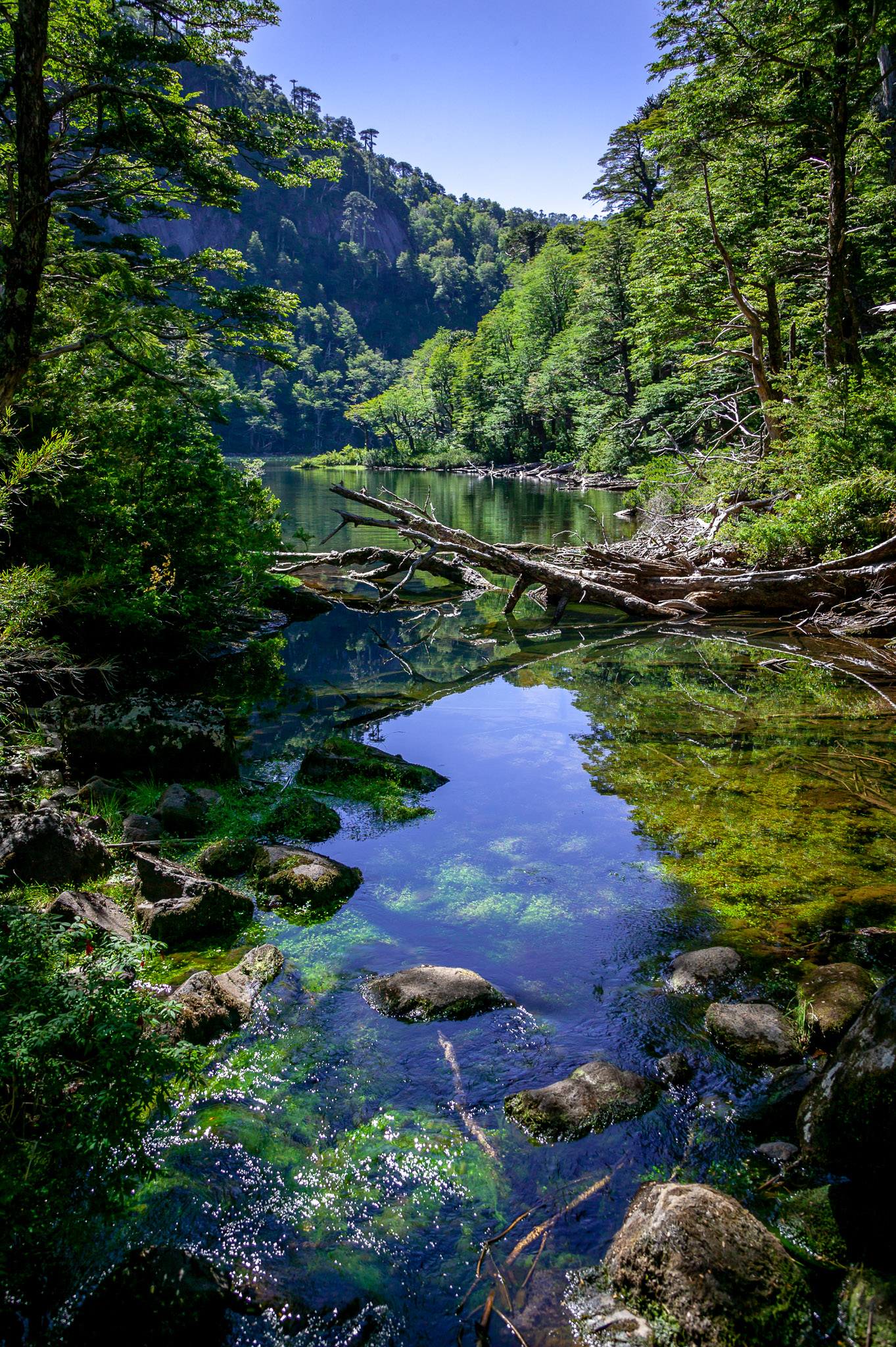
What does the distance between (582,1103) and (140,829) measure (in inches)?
147

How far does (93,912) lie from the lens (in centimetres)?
374

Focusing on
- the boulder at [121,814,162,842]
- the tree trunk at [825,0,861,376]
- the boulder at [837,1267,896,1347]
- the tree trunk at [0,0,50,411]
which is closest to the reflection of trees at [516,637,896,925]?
the boulder at [837,1267,896,1347]

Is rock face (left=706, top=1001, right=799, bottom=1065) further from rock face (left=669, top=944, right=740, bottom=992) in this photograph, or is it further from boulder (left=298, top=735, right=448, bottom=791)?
boulder (left=298, top=735, right=448, bottom=791)

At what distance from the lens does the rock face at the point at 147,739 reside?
662 cm

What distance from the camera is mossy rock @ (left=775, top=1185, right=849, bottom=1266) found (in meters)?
2.58

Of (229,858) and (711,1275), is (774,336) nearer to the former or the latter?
(229,858)

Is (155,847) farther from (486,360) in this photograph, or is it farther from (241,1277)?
(486,360)

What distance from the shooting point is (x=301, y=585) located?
1609cm

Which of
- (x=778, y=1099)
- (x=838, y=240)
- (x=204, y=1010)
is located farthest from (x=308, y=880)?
(x=838, y=240)

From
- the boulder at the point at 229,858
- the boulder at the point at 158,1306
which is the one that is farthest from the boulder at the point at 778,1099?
the boulder at the point at 229,858

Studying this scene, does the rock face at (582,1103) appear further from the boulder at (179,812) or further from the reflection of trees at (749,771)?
the boulder at (179,812)

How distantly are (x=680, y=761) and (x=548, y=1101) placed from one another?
4688 millimetres

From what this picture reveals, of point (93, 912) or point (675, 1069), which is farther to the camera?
point (93, 912)

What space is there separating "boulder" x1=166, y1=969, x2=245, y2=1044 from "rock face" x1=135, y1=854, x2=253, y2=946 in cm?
58
